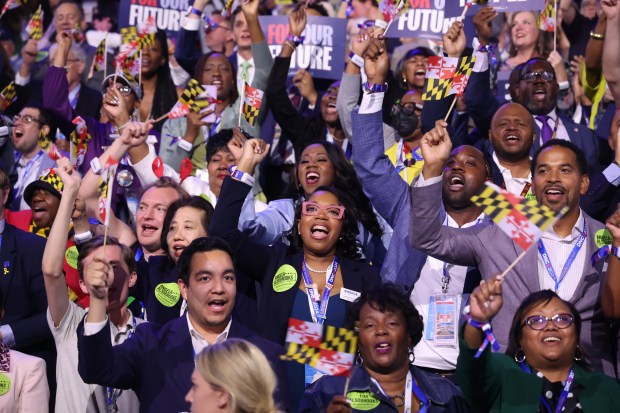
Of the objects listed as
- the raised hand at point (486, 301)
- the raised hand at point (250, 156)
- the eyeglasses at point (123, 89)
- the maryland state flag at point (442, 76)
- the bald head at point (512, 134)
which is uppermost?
the maryland state flag at point (442, 76)

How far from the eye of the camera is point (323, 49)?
10492 mm

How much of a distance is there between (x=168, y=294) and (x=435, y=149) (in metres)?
1.81

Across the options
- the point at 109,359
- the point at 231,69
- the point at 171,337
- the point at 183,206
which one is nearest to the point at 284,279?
the point at 183,206

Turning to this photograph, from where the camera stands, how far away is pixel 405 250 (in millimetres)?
7234

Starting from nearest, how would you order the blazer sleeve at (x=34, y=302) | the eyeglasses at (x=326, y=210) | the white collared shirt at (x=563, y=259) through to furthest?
the white collared shirt at (x=563, y=259), the blazer sleeve at (x=34, y=302), the eyeglasses at (x=326, y=210)

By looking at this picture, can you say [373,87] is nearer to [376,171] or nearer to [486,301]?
[376,171]

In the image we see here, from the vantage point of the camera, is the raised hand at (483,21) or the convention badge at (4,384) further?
the raised hand at (483,21)

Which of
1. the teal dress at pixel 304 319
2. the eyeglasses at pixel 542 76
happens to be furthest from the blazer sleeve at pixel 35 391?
the eyeglasses at pixel 542 76

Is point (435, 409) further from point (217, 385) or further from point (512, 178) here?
point (512, 178)

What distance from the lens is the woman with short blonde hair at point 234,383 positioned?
186 inches

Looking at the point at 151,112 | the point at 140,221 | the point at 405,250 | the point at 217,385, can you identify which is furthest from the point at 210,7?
the point at 217,385

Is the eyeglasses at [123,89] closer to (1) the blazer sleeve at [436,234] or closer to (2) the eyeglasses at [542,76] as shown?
(2) the eyeglasses at [542,76]

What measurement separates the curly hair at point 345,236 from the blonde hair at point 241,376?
2.45 m

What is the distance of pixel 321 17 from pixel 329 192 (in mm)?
3589
